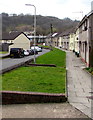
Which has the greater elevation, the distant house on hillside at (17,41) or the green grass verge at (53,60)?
the distant house on hillside at (17,41)

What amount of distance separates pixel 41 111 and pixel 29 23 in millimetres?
61651

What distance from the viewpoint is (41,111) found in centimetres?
740

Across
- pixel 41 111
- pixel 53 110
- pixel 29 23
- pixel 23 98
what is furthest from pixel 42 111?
pixel 29 23

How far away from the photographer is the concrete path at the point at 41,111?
7.06 metres

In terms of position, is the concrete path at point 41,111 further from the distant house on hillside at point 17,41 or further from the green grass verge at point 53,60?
the distant house on hillside at point 17,41

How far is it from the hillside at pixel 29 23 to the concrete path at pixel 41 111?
102 feet

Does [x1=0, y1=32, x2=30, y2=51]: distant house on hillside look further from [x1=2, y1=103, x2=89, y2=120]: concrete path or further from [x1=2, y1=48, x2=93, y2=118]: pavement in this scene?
[x1=2, y1=103, x2=89, y2=120]: concrete path

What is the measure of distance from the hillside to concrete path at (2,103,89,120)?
31146 millimetres

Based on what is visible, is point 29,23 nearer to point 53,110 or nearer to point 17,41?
point 17,41

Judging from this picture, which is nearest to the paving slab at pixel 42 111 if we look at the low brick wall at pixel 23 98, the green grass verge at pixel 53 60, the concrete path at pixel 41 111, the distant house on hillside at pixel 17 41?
the concrete path at pixel 41 111

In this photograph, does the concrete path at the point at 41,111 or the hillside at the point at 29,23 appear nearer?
the concrete path at the point at 41,111

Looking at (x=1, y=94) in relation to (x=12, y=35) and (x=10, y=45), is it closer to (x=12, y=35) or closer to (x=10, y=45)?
(x=10, y=45)

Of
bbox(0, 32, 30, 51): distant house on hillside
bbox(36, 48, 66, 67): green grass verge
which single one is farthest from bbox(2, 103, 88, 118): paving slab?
bbox(0, 32, 30, 51): distant house on hillside

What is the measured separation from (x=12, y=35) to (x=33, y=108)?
163 feet
